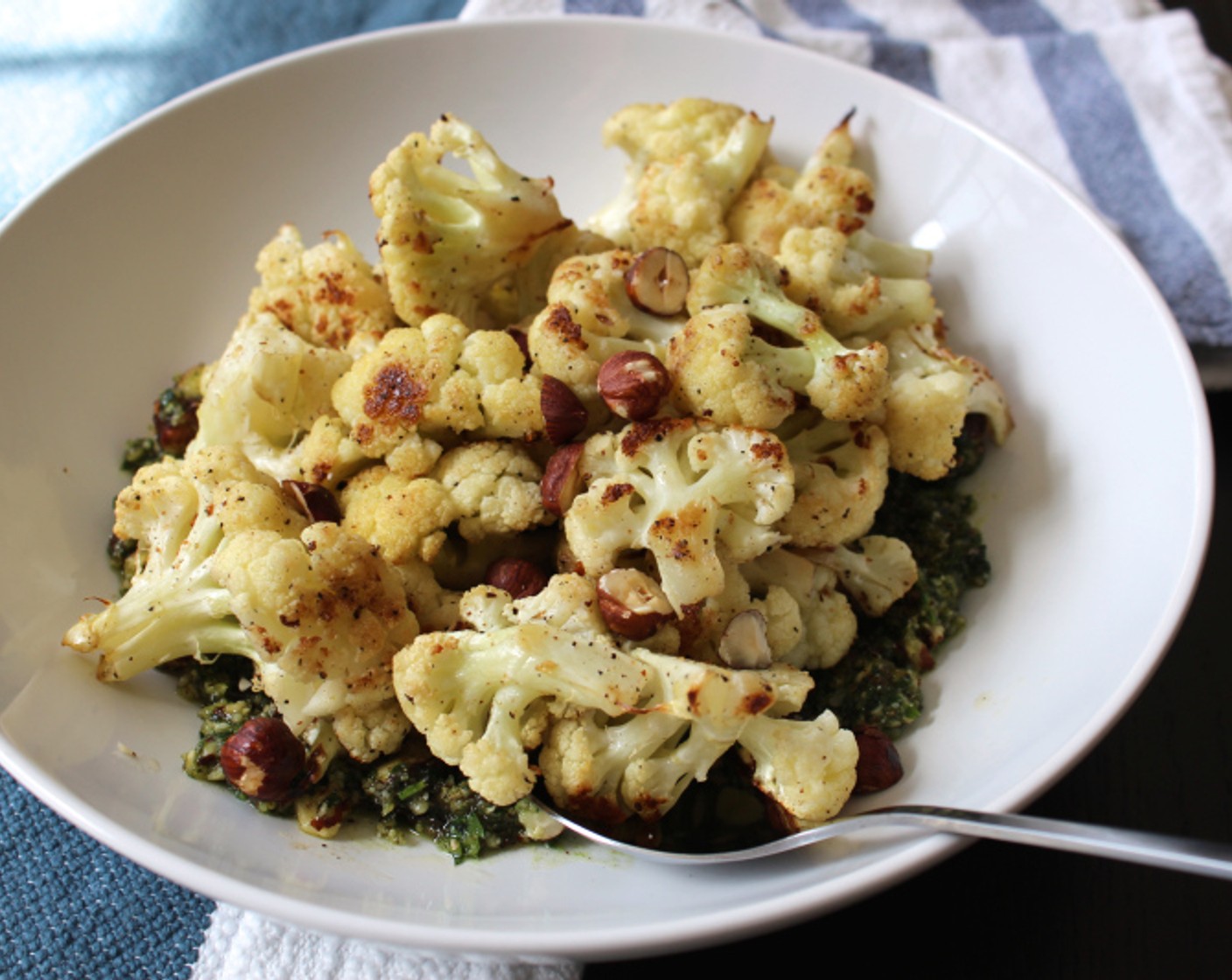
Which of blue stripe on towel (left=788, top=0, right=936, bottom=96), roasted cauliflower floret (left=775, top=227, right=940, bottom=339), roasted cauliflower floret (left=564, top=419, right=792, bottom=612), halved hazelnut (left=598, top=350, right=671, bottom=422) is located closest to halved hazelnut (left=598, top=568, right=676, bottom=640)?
roasted cauliflower floret (left=564, top=419, right=792, bottom=612)

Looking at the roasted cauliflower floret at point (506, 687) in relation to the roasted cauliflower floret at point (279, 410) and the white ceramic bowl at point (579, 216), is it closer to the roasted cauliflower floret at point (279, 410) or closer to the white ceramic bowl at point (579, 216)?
the white ceramic bowl at point (579, 216)

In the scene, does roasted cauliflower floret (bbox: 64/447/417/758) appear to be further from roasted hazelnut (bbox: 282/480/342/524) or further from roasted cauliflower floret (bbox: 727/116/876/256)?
roasted cauliflower floret (bbox: 727/116/876/256)

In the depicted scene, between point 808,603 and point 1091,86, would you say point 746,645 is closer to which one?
point 808,603

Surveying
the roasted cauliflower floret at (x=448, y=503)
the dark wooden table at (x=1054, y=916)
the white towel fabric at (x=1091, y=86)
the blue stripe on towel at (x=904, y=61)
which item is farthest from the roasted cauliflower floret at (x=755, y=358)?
the blue stripe on towel at (x=904, y=61)

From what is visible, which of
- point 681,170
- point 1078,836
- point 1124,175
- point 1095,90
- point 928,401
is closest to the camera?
point 1078,836

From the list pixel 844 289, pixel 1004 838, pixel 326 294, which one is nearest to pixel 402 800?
pixel 1004 838

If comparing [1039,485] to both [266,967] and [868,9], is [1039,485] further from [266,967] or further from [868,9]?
[868,9]

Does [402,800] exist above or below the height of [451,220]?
below
